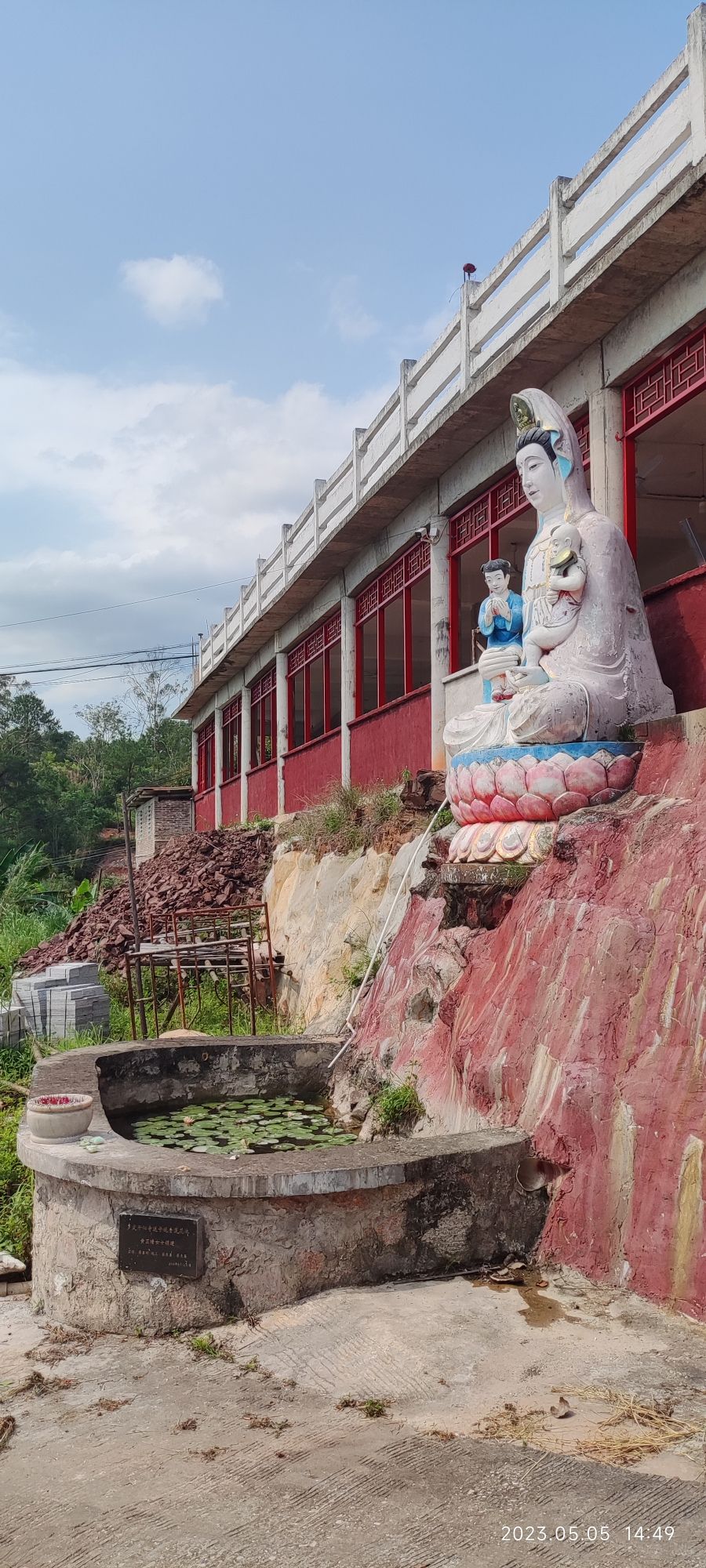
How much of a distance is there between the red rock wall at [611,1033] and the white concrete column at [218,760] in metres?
17.9

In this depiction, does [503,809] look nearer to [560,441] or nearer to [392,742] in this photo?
[560,441]

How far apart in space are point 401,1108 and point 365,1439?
2986 mm

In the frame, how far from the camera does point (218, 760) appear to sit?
81.9 feet

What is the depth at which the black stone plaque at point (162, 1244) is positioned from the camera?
4.68 meters

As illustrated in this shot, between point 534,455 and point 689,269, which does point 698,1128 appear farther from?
point 689,269

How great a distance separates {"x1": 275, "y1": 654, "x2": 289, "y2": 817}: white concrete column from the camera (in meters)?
18.3

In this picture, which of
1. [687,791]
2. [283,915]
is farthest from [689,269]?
[283,915]

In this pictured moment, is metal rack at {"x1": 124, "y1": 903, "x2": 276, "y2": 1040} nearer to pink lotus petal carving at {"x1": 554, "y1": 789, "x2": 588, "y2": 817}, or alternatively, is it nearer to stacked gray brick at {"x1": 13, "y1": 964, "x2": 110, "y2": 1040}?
stacked gray brick at {"x1": 13, "y1": 964, "x2": 110, "y2": 1040}

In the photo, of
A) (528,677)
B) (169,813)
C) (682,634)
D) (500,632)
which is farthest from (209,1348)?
(169,813)

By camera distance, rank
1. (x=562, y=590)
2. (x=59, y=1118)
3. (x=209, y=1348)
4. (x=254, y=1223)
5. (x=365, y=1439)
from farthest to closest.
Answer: (x=562, y=590) < (x=59, y=1118) < (x=254, y=1223) < (x=209, y=1348) < (x=365, y=1439)

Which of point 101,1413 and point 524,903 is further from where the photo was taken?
point 524,903

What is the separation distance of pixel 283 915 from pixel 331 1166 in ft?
28.2

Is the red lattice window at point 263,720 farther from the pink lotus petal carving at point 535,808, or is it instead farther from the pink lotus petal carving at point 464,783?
the pink lotus petal carving at point 535,808

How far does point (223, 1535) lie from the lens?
3.05m
